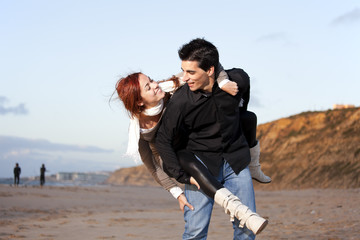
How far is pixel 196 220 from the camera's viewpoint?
152 inches

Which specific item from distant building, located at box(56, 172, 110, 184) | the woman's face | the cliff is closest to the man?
the woman's face

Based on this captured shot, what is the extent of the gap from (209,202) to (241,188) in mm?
295

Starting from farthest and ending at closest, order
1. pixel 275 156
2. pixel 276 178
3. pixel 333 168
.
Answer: pixel 275 156
pixel 276 178
pixel 333 168

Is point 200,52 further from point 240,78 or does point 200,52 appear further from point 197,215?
point 197,215

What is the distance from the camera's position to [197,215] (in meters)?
3.88

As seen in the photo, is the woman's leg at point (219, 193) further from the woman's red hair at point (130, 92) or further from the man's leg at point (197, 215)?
the woman's red hair at point (130, 92)

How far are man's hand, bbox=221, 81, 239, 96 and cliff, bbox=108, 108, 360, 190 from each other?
19841 millimetres

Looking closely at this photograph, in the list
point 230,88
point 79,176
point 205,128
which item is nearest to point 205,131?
point 205,128

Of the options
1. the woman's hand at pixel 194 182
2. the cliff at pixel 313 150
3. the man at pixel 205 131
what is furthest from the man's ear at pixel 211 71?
the cliff at pixel 313 150

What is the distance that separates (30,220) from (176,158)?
8.35 meters

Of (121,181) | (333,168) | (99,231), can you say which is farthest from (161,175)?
(121,181)

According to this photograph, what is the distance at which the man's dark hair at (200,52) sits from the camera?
3.65 metres

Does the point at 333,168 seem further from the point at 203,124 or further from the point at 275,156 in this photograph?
the point at 203,124

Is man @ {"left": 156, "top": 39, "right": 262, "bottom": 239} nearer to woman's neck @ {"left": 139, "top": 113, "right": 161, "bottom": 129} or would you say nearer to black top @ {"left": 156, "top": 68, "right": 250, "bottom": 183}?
black top @ {"left": 156, "top": 68, "right": 250, "bottom": 183}
